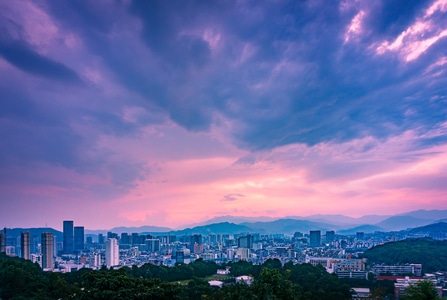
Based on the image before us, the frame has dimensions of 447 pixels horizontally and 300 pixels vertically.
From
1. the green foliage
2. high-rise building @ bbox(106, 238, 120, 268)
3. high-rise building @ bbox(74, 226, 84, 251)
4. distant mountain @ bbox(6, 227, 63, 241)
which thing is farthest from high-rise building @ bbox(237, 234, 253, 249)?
the green foliage

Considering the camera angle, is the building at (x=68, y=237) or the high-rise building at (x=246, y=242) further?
the building at (x=68, y=237)

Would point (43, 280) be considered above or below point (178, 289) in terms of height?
below

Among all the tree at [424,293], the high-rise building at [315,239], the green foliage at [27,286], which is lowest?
the high-rise building at [315,239]

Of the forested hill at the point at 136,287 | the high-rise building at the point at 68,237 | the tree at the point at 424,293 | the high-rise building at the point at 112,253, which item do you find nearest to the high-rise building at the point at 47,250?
the high-rise building at the point at 112,253

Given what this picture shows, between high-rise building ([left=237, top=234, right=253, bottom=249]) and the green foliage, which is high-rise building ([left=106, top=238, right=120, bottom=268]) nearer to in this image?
high-rise building ([left=237, top=234, right=253, bottom=249])

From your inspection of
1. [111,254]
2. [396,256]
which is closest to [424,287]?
[396,256]

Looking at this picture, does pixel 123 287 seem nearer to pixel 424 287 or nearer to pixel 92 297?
pixel 92 297

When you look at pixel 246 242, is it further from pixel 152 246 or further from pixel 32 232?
pixel 32 232

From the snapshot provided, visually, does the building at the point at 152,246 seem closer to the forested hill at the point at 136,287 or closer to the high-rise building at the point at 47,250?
the high-rise building at the point at 47,250

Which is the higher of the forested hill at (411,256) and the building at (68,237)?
the forested hill at (411,256)
